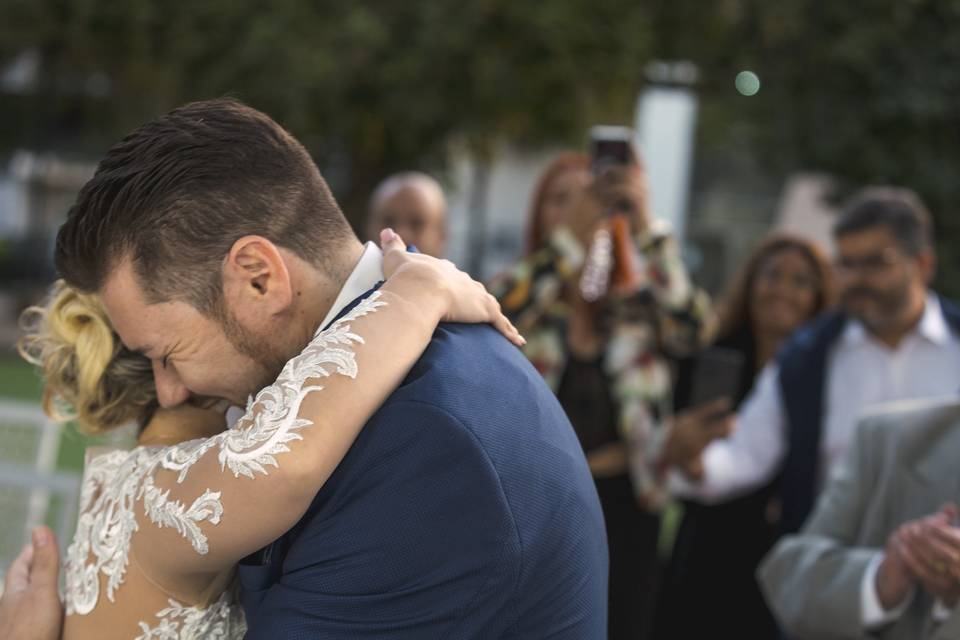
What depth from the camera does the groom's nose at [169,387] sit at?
5.74 feet

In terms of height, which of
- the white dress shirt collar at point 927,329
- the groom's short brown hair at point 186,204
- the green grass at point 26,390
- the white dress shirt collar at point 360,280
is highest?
the groom's short brown hair at point 186,204

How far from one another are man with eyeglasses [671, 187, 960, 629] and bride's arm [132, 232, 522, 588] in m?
2.84

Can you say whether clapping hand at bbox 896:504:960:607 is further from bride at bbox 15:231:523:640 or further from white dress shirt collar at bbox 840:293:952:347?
white dress shirt collar at bbox 840:293:952:347

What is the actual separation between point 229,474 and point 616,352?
9.77 ft

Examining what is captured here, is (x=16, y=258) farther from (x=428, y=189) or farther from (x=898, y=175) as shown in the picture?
(x=428, y=189)

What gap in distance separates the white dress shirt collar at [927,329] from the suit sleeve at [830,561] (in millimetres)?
1438

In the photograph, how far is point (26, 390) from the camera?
1230cm

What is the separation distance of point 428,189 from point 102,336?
3.30m

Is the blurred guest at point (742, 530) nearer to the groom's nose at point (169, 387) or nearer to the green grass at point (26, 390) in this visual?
the groom's nose at point (169, 387)

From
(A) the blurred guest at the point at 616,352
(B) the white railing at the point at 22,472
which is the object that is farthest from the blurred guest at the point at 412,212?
(B) the white railing at the point at 22,472

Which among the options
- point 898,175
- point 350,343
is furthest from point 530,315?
point 898,175

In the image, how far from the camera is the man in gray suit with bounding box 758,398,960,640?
244 cm

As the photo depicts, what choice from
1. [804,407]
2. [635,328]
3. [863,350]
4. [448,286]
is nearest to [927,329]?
[863,350]

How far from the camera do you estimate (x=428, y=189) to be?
511cm
